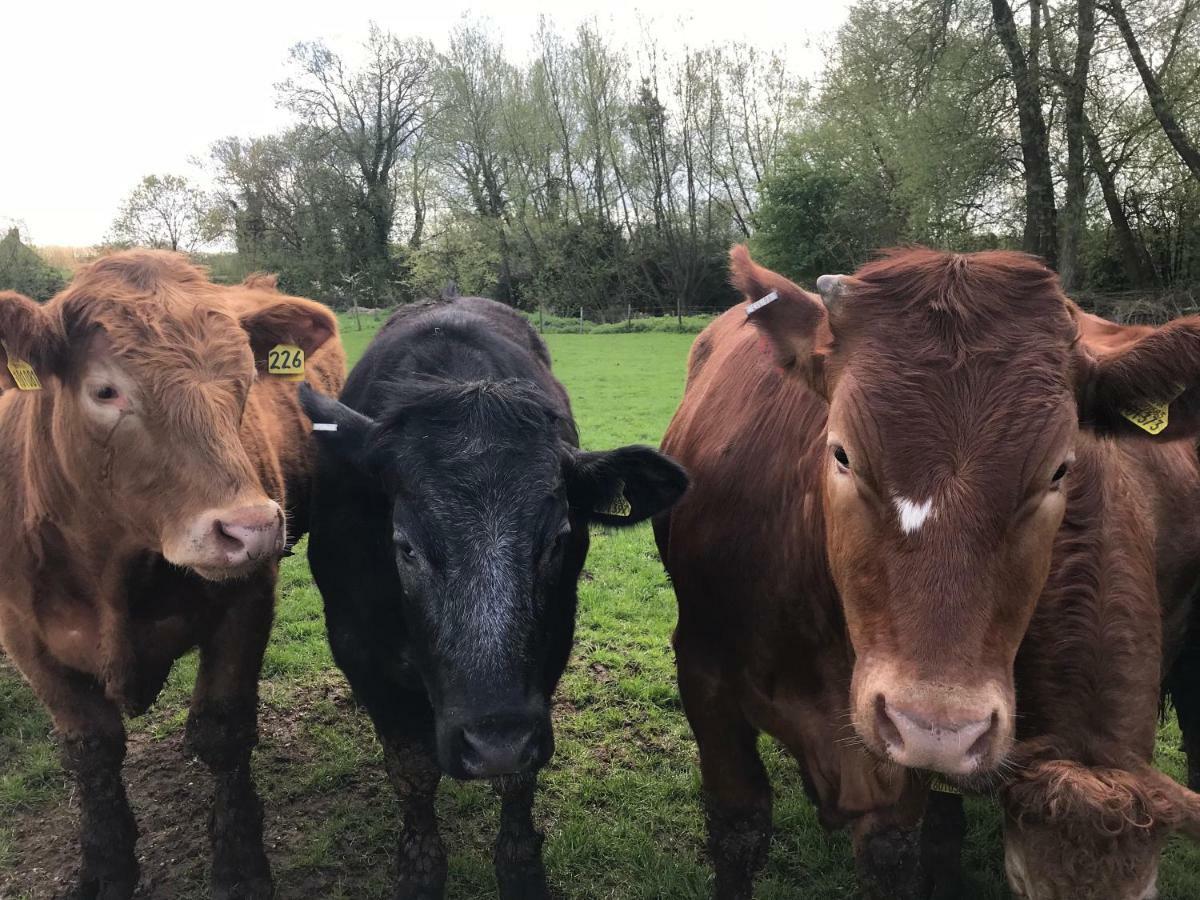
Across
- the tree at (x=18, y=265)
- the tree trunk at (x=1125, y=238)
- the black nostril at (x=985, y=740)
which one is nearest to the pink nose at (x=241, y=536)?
the black nostril at (x=985, y=740)

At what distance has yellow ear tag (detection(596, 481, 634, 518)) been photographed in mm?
2921

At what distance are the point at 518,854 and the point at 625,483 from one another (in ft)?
5.66

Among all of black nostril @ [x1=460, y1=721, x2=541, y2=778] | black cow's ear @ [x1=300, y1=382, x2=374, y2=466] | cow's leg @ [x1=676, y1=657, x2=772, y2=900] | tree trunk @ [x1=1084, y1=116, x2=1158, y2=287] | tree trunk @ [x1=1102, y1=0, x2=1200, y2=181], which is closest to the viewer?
black nostril @ [x1=460, y1=721, x2=541, y2=778]

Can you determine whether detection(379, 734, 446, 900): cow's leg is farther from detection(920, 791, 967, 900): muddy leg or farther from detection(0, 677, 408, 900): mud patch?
detection(920, 791, 967, 900): muddy leg

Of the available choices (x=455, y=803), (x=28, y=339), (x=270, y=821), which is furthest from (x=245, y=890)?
(x=28, y=339)

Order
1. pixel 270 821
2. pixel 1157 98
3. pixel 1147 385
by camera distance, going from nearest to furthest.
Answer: pixel 1147 385, pixel 270 821, pixel 1157 98

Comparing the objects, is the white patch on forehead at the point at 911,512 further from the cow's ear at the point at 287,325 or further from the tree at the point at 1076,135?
the tree at the point at 1076,135

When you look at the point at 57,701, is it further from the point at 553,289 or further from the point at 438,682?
the point at 553,289

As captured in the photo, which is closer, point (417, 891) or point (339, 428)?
point (339, 428)

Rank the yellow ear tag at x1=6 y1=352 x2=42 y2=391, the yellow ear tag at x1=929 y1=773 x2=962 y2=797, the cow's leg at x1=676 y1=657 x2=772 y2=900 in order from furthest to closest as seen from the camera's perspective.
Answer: the cow's leg at x1=676 y1=657 x2=772 y2=900
the yellow ear tag at x1=6 y1=352 x2=42 y2=391
the yellow ear tag at x1=929 y1=773 x2=962 y2=797

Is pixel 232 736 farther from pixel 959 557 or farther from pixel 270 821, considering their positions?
pixel 959 557

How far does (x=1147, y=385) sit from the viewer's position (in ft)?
6.57

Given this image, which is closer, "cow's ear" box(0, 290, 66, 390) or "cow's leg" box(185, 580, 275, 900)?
"cow's ear" box(0, 290, 66, 390)

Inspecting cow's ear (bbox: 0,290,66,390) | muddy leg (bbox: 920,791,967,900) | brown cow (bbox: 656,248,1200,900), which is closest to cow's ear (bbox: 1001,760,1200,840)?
brown cow (bbox: 656,248,1200,900)
